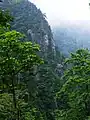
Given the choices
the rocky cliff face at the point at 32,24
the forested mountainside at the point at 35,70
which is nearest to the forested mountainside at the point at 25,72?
the forested mountainside at the point at 35,70

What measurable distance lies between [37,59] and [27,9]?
15594 cm

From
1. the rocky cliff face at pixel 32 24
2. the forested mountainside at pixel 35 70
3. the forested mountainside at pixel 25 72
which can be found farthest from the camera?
the rocky cliff face at pixel 32 24

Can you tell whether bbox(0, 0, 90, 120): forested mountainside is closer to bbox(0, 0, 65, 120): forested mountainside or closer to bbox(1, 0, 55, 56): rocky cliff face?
bbox(0, 0, 65, 120): forested mountainside

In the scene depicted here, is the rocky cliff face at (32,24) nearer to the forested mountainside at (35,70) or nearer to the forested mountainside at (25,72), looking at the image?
the forested mountainside at (35,70)

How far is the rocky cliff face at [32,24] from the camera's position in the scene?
137000 millimetres

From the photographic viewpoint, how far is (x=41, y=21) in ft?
518

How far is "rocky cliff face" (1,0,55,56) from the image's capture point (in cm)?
13700

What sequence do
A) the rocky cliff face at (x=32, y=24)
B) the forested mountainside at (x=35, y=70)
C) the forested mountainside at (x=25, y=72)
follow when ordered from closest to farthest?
the forested mountainside at (x=25, y=72) < the forested mountainside at (x=35, y=70) < the rocky cliff face at (x=32, y=24)

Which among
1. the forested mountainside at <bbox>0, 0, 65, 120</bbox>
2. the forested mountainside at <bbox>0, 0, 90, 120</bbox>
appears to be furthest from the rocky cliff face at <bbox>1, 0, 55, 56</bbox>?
the forested mountainside at <bbox>0, 0, 90, 120</bbox>

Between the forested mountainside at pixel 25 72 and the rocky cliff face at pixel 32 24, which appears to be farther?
the rocky cliff face at pixel 32 24

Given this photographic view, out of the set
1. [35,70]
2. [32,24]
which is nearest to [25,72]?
[35,70]

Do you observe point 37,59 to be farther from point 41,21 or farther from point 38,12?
point 38,12

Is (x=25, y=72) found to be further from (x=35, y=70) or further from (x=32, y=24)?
(x=32, y=24)

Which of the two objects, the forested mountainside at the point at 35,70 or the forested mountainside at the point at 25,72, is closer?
the forested mountainside at the point at 25,72
